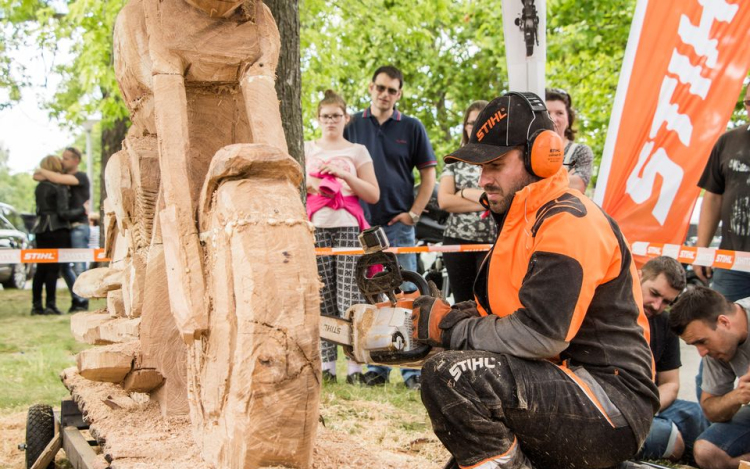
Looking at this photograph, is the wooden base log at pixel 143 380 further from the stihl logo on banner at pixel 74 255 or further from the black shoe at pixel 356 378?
the stihl logo on banner at pixel 74 255

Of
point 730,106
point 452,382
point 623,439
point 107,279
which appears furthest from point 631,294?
point 730,106

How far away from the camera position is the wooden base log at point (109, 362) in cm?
293

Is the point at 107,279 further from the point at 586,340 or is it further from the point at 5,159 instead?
the point at 5,159

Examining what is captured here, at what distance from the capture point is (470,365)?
238 centimetres

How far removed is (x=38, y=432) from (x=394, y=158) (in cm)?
317

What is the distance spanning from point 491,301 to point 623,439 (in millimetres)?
615

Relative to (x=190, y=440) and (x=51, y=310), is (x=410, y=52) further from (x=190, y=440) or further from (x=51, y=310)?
(x=190, y=440)

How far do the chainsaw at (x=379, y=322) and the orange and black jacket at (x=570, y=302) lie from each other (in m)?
0.20

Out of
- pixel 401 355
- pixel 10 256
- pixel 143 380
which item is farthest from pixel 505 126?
pixel 10 256

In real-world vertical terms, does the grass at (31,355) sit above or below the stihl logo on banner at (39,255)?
below

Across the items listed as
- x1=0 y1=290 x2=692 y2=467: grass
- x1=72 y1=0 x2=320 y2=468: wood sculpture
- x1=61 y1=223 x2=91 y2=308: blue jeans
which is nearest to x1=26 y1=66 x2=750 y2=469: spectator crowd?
x1=0 y1=290 x2=692 y2=467: grass

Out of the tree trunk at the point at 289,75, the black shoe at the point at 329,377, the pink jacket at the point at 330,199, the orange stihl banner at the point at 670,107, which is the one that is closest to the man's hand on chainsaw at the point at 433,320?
the tree trunk at the point at 289,75

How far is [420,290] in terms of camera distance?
3047mm

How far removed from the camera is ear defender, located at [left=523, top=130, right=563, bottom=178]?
2.44 meters
